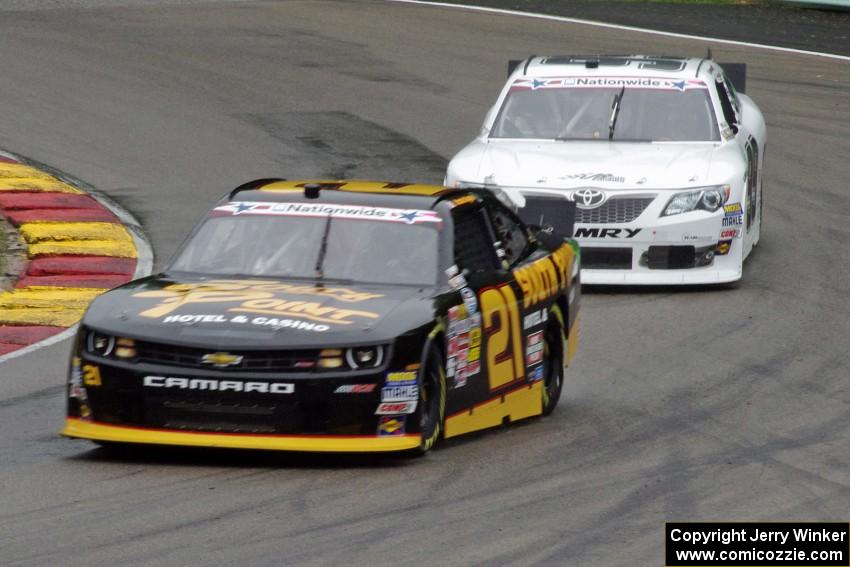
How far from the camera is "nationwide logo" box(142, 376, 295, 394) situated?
26.2 ft

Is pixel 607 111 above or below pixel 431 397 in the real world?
below

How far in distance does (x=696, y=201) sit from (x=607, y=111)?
4.90 feet

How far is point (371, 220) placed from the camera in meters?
9.27

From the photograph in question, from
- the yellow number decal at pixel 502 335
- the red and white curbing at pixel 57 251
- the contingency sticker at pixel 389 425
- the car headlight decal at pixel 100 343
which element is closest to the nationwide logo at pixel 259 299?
the car headlight decal at pixel 100 343

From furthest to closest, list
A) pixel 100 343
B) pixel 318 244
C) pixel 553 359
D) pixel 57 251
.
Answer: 1. pixel 57 251
2. pixel 553 359
3. pixel 318 244
4. pixel 100 343

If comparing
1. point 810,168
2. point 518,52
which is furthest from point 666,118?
point 518,52

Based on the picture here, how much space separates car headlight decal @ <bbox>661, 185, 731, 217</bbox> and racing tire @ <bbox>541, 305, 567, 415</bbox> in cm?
385

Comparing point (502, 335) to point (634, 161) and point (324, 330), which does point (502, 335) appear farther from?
point (634, 161)

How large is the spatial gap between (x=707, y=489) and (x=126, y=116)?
13859mm

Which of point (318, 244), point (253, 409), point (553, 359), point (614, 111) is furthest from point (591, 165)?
point (253, 409)

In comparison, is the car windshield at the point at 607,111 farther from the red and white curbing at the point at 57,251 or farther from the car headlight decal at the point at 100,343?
the car headlight decal at the point at 100,343

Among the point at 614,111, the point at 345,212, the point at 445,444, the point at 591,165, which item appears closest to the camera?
the point at 445,444

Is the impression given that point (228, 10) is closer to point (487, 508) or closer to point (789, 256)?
point (789, 256)

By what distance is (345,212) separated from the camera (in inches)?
366
